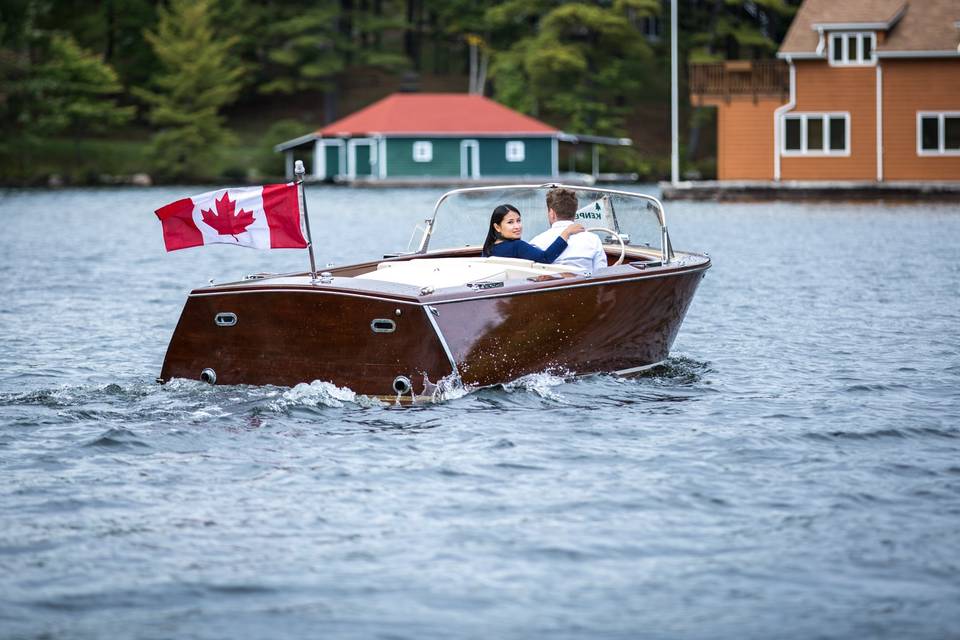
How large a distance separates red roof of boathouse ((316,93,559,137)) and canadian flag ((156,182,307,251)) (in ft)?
194

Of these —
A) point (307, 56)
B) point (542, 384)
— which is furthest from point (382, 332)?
point (307, 56)

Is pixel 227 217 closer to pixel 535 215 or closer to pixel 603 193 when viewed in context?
pixel 535 215

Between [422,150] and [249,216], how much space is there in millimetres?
60468

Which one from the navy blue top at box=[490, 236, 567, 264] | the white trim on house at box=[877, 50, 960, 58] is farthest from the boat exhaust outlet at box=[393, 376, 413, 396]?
the white trim on house at box=[877, 50, 960, 58]

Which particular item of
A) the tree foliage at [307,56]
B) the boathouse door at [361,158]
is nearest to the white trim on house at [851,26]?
the tree foliage at [307,56]

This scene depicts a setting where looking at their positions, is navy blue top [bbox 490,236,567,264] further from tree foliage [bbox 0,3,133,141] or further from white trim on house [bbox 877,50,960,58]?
tree foliage [bbox 0,3,133,141]

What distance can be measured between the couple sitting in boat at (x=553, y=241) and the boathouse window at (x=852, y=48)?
3926 centimetres

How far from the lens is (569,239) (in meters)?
12.6

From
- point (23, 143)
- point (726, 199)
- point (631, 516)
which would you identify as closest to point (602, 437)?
point (631, 516)

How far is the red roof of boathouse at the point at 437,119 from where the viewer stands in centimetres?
7038

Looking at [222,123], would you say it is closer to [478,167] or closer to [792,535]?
[478,167]

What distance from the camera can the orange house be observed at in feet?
161

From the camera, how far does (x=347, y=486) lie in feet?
30.2

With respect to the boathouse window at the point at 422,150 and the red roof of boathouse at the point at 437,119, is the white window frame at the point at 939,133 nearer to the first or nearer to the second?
the red roof of boathouse at the point at 437,119
